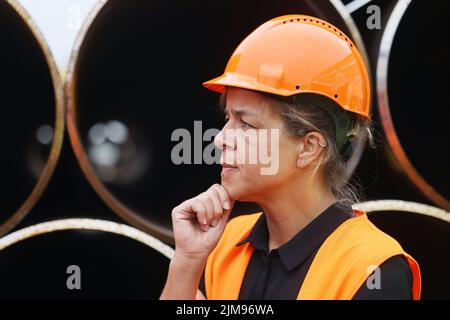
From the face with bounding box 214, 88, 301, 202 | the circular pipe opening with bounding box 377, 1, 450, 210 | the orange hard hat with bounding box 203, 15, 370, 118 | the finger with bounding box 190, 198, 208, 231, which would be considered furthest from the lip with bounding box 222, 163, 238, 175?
the circular pipe opening with bounding box 377, 1, 450, 210

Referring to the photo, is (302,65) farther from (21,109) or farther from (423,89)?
(21,109)

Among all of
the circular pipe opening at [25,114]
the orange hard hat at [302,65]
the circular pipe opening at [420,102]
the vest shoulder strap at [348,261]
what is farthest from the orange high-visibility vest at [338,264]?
the circular pipe opening at [25,114]

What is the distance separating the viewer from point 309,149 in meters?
1.60

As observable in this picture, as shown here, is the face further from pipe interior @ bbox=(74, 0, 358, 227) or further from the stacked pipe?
pipe interior @ bbox=(74, 0, 358, 227)

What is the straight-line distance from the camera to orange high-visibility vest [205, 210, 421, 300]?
1.40 metres

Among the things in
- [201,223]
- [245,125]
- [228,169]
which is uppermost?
[245,125]

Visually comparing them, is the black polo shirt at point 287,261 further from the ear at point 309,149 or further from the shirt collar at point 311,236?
the ear at point 309,149

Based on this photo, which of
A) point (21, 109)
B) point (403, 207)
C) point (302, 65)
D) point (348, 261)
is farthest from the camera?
point (21, 109)

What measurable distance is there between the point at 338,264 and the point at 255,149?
1.23 feet

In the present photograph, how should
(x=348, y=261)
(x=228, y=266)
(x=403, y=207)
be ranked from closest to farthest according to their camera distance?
1. (x=348, y=261)
2. (x=228, y=266)
3. (x=403, y=207)

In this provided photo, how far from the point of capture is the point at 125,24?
2.09m

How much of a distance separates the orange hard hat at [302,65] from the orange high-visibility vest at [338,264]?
1.16 feet

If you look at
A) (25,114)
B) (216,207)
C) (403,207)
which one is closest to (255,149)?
(216,207)

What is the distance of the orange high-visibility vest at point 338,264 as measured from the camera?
1.40m
